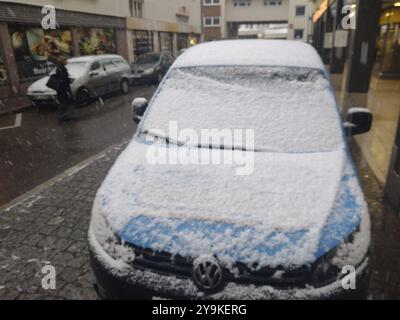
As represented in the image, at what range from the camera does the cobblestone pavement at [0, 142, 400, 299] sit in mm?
3133

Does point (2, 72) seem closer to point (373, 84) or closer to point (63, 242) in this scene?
point (63, 242)

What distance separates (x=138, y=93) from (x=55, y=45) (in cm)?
529

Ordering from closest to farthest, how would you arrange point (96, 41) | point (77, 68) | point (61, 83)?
point (61, 83), point (77, 68), point (96, 41)

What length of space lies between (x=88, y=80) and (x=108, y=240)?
1150cm

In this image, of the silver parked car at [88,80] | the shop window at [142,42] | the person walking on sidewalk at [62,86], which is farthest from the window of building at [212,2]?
the person walking on sidewalk at [62,86]

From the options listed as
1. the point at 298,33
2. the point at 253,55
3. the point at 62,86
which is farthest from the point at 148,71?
the point at 298,33

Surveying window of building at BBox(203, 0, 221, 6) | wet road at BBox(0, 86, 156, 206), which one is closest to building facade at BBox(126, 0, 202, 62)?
window of building at BBox(203, 0, 221, 6)

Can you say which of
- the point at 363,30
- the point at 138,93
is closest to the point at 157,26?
the point at 138,93

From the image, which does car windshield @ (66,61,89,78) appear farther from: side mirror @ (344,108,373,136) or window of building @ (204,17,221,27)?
window of building @ (204,17,221,27)

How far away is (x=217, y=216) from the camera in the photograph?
7.29 feet

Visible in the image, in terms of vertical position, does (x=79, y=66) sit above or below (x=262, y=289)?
above

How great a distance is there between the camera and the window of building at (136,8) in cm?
2525

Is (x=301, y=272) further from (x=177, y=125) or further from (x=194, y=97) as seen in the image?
(x=194, y=97)

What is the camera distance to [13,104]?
13.1 meters
